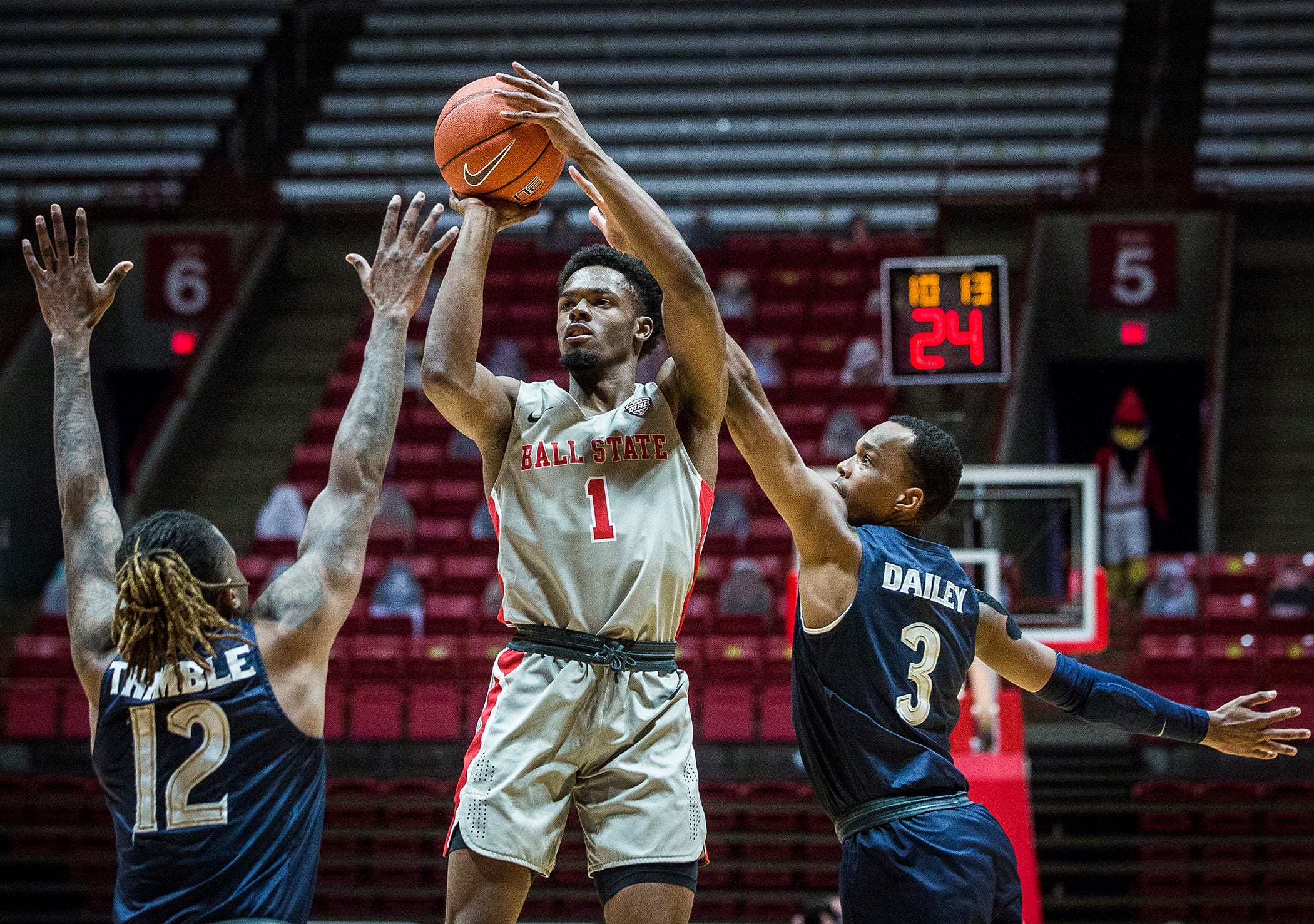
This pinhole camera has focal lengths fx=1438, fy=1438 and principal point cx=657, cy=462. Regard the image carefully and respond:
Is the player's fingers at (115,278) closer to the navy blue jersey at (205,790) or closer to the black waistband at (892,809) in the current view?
the navy blue jersey at (205,790)

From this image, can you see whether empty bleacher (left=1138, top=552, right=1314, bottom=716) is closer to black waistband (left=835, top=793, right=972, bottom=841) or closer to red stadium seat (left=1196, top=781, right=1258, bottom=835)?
→ red stadium seat (left=1196, top=781, right=1258, bottom=835)

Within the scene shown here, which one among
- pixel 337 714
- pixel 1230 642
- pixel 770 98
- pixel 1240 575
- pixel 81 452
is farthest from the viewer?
pixel 770 98

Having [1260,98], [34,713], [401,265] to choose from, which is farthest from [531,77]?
[1260,98]

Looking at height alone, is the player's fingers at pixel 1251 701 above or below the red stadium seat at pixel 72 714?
above

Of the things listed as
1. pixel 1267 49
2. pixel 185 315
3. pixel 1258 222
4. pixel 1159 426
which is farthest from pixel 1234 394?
pixel 185 315

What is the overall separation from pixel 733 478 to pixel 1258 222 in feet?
22.7

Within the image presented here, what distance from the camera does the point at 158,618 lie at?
2467 millimetres

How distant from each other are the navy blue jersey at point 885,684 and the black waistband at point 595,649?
1.17 feet

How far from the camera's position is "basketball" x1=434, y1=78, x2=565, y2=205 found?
338cm

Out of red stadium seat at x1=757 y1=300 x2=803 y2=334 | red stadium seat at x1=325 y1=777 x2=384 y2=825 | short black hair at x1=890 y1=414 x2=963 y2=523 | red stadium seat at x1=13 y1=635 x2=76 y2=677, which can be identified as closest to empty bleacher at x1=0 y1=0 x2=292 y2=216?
red stadium seat at x1=757 y1=300 x2=803 y2=334

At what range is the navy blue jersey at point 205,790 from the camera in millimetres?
2410

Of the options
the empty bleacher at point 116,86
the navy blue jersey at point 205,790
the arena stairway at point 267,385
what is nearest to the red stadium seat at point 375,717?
the arena stairway at point 267,385

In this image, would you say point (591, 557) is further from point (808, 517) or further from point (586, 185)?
point (586, 185)

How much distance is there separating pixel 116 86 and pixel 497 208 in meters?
16.3
